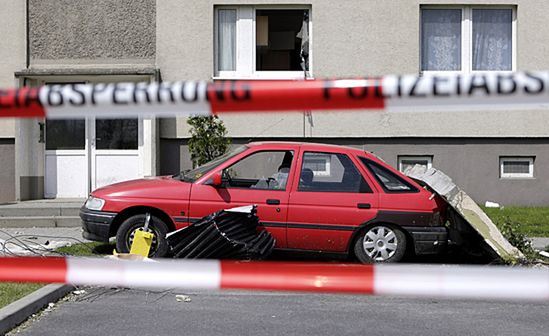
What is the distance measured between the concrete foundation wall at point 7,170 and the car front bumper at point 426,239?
898 centimetres

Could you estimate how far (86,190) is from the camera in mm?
15094

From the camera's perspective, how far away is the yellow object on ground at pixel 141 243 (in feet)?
28.7

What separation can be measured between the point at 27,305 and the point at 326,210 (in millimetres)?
3909

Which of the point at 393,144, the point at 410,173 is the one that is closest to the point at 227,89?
the point at 410,173

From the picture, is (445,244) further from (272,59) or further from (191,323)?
(272,59)

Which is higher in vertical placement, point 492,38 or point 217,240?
point 492,38

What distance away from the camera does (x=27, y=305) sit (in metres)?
6.30

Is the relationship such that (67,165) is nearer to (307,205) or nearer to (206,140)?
(206,140)

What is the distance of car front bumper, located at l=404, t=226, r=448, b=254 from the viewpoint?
909cm

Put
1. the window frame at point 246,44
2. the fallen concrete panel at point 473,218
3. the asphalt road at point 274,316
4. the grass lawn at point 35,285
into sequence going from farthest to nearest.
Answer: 1. the window frame at point 246,44
2. the fallen concrete panel at point 473,218
3. the grass lawn at point 35,285
4. the asphalt road at point 274,316

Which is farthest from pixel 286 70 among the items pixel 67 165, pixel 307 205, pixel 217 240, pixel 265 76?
pixel 217 240

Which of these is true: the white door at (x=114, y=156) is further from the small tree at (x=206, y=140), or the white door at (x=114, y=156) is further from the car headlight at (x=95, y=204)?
the car headlight at (x=95, y=204)

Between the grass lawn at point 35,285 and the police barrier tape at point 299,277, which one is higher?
the police barrier tape at point 299,277

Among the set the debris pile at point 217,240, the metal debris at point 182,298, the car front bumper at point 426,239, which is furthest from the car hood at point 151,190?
the car front bumper at point 426,239
